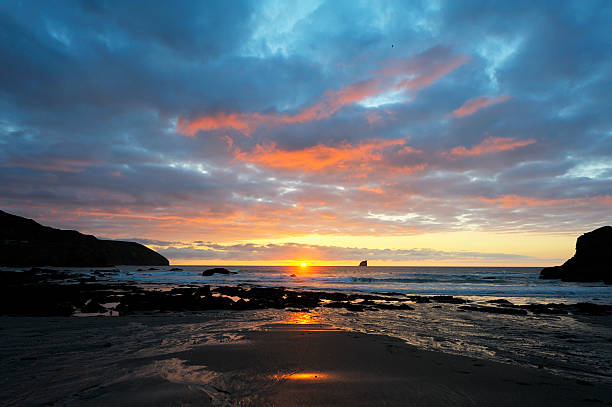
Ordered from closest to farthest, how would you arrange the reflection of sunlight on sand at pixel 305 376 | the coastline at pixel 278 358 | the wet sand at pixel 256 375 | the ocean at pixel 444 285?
the wet sand at pixel 256 375
the coastline at pixel 278 358
the reflection of sunlight on sand at pixel 305 376
the ocean at pixel 444 285

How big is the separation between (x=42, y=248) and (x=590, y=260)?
133373 mm

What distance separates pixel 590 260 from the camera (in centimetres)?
5016

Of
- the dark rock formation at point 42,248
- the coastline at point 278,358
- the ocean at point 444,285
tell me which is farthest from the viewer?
the dark rock formation at point 42,248

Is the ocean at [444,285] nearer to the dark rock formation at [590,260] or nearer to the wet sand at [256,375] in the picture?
the dark rock formation at [590,260]

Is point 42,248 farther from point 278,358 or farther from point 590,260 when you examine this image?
point 590,260

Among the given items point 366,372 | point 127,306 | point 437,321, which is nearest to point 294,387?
point 366,372

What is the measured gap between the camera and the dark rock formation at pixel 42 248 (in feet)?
278

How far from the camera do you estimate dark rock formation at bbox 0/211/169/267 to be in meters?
84.9

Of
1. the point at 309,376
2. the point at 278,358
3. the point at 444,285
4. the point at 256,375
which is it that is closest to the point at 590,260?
the point at 444,285

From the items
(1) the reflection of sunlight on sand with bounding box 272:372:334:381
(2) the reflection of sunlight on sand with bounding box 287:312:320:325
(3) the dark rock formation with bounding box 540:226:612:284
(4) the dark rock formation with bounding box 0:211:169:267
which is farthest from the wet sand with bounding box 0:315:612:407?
(4) the dark rock formation with bounding box 0:211:169:267

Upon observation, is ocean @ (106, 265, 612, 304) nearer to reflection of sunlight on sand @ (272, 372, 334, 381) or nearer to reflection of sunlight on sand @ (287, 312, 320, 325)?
reflection of sunlight on sand @ (287, 312, 320, 325)

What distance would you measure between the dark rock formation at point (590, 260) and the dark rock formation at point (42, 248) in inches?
4745

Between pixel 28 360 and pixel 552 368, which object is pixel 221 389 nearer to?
Answer: pixel 28 360

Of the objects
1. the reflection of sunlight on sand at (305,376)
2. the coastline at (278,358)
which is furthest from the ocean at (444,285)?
the reflection of sunlight on sand at (305,376)
